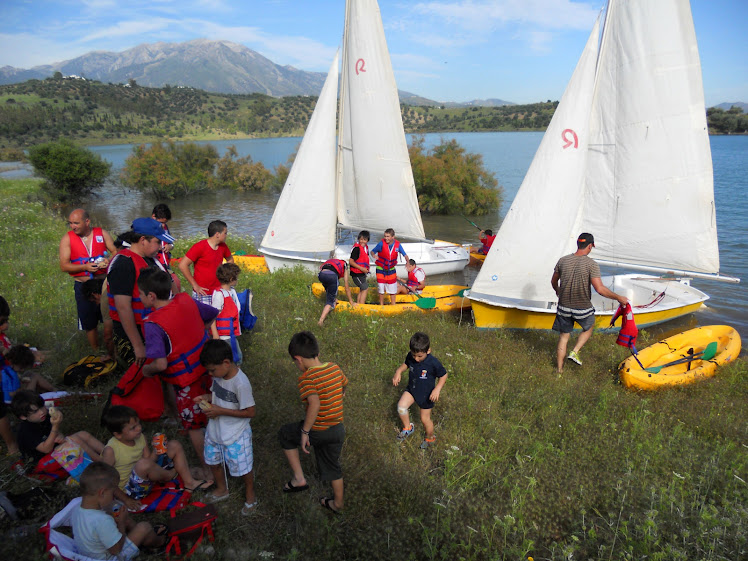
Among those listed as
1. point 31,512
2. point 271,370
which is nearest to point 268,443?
point 271,370

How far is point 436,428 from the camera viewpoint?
16.6 ft

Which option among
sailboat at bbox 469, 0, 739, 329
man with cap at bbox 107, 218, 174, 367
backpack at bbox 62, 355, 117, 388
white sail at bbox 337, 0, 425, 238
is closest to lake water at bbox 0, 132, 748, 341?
sailboat at bbox 469, 0, 739, 329

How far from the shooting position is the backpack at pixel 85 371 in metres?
5.50

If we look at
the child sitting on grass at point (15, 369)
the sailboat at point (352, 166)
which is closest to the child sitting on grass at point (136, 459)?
the child sitting on grass at point (15, 369)

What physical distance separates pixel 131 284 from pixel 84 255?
2.09 m

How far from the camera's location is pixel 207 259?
608cm

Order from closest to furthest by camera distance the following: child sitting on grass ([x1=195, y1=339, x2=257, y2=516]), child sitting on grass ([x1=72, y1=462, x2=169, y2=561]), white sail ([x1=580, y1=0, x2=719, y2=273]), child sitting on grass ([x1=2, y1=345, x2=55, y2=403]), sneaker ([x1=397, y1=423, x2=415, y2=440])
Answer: child sitting on grass ([x1=72, y1=462, x2=169, y2=561])
child sitting on grass ([x1=195, y1=339, x2=257, y2=516])
child sitting on grass ([x1=2, y1=345, x2=55, y2=403])
sneaker ([x1=397, y1=423, x2=415, y2=440])
white sail ([x1=580, y1=0, x2=719, y2=273])

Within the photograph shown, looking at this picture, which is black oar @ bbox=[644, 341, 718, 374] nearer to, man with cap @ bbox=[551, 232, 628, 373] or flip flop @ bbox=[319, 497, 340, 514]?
man with cap @ bbox=[551, 232, 628, 373]

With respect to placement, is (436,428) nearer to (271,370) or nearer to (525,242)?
(271,370)

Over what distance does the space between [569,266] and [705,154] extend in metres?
3.41

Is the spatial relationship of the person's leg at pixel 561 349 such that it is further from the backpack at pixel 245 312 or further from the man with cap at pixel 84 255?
the man with cap at pixel 84 255

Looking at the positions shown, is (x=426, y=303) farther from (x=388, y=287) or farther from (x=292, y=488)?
(x=292, y=488)

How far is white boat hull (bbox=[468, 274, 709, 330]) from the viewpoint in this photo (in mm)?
8086

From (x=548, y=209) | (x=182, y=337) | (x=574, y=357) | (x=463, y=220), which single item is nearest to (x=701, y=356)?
(x=574, y=357)
